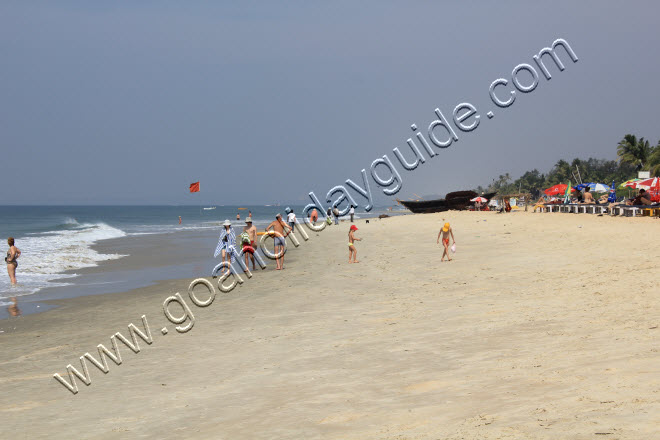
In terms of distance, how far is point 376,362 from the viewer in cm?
642

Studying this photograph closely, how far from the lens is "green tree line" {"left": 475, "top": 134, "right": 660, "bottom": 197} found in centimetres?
6341

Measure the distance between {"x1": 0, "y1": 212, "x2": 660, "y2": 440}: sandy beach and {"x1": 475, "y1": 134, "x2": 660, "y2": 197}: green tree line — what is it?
4432 centimetres

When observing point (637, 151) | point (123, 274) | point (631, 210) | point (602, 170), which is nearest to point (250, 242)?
point (123, 274)

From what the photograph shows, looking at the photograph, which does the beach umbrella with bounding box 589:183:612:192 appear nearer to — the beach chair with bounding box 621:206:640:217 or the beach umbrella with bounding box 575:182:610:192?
the beach umbrella with bounding box 575:182:610:192

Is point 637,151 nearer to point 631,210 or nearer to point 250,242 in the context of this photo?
point 631,210

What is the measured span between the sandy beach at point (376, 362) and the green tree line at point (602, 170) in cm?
4432

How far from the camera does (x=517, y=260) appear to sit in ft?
46.4

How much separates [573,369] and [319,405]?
8.11 feet

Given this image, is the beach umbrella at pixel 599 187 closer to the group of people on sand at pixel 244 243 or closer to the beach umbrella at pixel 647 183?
the beach umbrella at pixel 647 183

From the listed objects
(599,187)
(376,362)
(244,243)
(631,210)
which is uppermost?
(599,187)

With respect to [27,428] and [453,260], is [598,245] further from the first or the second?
[27,428]

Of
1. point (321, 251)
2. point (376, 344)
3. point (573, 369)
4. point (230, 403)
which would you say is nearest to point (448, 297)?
point (376, 344)

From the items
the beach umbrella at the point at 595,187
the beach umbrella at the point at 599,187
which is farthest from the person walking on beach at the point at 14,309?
the beach umbrella at the point at 599,187

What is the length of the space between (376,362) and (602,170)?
132464mm
